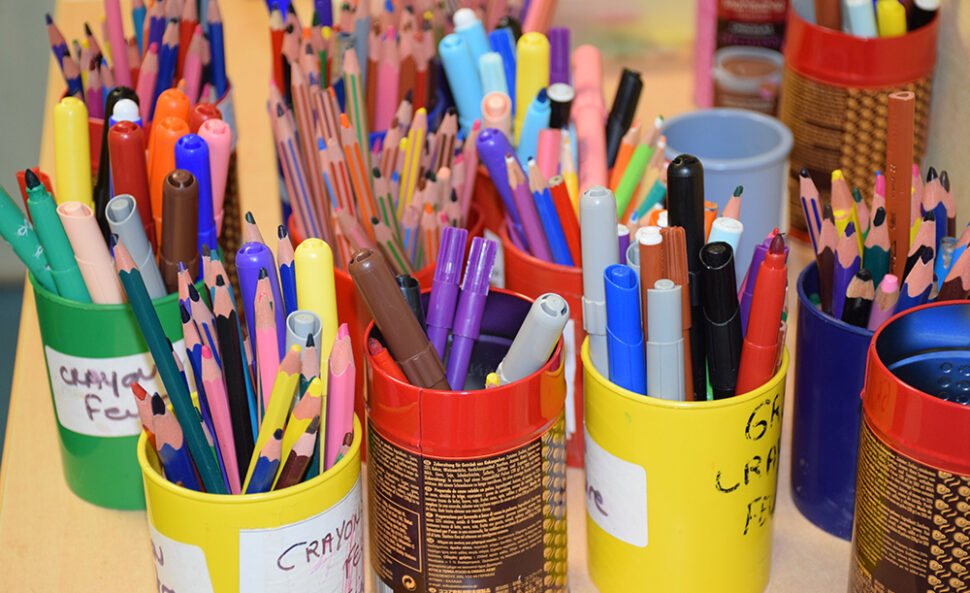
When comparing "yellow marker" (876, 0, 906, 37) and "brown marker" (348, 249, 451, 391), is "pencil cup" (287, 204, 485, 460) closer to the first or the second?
"brown marker" (348, 249, 451, 391)

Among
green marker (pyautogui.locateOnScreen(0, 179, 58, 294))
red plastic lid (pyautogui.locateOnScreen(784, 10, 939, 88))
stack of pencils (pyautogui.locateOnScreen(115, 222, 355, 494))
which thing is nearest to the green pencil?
stack of pencils (pyautogui.locateOnScreen(115, 222, 355, 494))

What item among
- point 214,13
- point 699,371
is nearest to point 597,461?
point 699,371

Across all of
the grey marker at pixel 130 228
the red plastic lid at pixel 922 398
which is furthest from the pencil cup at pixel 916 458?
the grey marker at pixel 130 228

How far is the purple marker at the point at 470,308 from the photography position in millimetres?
521

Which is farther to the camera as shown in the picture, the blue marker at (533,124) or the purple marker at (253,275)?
the blue marker at (533,124)

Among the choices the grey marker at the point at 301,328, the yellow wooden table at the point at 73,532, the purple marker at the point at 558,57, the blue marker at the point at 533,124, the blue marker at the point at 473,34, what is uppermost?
the blue marker at the point at 473,34

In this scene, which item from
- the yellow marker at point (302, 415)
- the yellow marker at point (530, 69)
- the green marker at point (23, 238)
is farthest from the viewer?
the yellow marker at point (530, 69)

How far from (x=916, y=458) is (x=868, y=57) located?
0.31 meters

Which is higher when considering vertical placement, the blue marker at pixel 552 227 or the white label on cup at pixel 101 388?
the blue marker at pixel 552 227

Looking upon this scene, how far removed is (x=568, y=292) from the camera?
1.98 feet

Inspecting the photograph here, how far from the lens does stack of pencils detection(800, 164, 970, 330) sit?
0.53m

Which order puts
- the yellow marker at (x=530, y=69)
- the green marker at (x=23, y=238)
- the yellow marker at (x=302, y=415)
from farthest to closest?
the yellow marker at (x=530, y=69) → the green marker at (x=23, y=238) → the yellow marker at (x=302, y=415)

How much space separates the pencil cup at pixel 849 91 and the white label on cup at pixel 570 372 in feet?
0.71

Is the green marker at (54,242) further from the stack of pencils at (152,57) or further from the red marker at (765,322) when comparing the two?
the red marker at (765,322)
